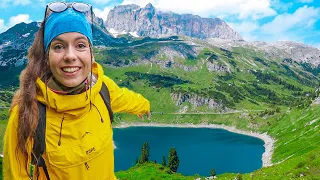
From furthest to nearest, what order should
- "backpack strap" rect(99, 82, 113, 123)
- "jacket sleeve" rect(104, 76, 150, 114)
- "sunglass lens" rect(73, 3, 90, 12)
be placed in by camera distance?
"jacket sleeve" rect(104, 76, 150, 114) → "backpack strap" rect(99, 82, 113, 123) → "sunglass lens" rect(73, 3, 90, 12)

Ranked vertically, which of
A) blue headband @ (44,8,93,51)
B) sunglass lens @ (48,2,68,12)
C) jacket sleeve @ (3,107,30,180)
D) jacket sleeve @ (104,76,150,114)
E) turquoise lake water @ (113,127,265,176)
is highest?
sunglass lens @ (48,2,68,12)

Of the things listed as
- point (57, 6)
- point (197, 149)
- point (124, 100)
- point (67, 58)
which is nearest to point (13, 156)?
point (67, 58)

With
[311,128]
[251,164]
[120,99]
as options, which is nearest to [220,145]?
[251,164]

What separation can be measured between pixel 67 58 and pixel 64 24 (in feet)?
1.41

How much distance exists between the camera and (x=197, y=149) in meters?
148

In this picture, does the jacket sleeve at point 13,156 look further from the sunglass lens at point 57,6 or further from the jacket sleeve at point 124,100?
the jacket sleeve at point 124,100

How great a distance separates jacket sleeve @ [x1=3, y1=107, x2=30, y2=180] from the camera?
3.44 m

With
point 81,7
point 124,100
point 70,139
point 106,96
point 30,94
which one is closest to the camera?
point 30,94

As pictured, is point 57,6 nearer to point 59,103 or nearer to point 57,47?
point 57,47

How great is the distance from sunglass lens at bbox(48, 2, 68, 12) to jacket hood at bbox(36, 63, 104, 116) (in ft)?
3.16

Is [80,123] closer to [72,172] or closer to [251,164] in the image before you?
[72,172]

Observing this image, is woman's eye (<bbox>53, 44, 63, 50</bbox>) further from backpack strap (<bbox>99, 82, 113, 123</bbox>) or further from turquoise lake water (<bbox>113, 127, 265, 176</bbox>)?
turquoise lake water (<bbox>113, 127, 265, 176</bbox>)

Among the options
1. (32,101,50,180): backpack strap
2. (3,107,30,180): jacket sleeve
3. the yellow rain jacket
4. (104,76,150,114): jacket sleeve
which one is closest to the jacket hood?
the yellow rain jacket

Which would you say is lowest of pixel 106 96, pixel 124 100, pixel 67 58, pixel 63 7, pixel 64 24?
pixel 124 100
